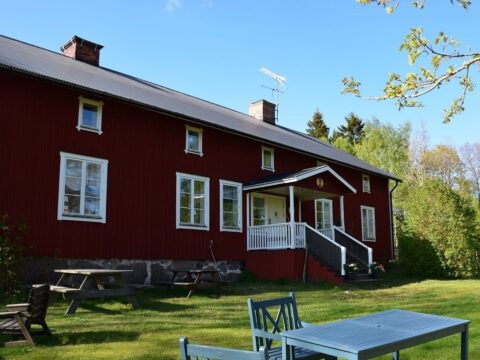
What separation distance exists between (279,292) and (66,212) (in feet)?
18.9

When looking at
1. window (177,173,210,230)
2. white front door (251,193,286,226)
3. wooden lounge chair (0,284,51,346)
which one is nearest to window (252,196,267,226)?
white front door (251,193,286,226)

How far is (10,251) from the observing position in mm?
10992

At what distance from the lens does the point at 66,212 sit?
1236cm

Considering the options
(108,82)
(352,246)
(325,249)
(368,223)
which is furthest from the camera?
(368,223)

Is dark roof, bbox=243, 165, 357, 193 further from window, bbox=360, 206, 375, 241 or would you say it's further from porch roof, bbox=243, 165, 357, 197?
window, bbox=360, 206, 375, 241

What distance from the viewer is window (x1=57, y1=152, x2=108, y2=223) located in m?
12.4

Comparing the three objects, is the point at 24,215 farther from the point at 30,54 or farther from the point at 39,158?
the point at 30,54

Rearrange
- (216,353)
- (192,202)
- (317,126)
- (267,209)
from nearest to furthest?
1. (216,353)
2. (192,202)
3. (267,209)
4. (317,126)

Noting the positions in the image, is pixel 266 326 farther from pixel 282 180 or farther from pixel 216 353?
pixel 282 180

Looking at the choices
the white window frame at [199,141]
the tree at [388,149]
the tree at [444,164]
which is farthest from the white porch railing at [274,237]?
the tree at [444,164]

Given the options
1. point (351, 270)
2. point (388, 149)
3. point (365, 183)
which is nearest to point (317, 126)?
point (388, 149)

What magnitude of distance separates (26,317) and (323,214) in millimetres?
16037

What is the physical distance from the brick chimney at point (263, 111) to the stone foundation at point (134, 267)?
364 inches

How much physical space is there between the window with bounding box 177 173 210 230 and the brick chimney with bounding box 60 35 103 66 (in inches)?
221
